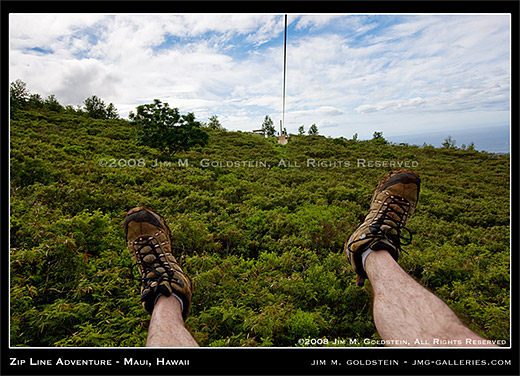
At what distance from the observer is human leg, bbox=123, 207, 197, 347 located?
1715 mm

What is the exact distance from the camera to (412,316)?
162 cm

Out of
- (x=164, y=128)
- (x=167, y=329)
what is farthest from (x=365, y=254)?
(x=164, y=128)

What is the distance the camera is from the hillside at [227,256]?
2201 mm

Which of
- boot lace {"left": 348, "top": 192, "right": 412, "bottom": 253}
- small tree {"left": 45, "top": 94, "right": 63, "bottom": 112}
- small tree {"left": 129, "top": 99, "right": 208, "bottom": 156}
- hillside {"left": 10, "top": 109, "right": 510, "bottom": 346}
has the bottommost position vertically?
hillside {"left": 10, "top": 109, "right": 510, "bottom": 346}

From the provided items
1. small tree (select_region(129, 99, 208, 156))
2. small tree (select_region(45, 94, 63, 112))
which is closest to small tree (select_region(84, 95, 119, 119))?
small tree (select_region(45, 94, 63, 112))

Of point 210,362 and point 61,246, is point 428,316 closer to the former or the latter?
point 210,362

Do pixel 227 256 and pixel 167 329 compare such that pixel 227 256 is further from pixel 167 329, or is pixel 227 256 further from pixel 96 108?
pixel 96 108

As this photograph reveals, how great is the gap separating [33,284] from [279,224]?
11.6 ft

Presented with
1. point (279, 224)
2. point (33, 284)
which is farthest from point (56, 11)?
point (279, 224)

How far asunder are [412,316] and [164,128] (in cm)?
1216

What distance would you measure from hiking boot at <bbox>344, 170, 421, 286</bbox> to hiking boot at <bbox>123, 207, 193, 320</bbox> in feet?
5.70

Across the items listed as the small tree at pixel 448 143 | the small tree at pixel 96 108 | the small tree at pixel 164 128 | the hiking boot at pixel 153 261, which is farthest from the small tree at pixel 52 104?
the small tree at pixel 448 143

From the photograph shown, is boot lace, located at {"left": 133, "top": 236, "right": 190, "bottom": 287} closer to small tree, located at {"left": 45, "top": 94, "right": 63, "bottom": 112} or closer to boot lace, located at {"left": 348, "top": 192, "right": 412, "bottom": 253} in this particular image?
boot lace, located at {"left": 348, "top": 192, "right": 412, "bottom": 253}

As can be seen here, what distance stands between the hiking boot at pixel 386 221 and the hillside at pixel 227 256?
0.70 meters
